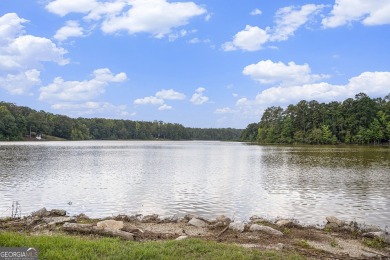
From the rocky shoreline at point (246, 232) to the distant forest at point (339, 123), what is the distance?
4826 inches

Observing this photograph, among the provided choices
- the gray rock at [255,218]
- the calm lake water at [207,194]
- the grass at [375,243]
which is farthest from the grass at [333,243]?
the calm lake water at [207,194]

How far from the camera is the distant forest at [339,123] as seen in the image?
128 meters

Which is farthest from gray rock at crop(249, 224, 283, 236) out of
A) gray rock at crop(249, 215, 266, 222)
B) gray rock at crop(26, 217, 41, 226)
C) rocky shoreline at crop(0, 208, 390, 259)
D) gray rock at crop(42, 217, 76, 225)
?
gray rock at crop(26, 217, 41, 226)

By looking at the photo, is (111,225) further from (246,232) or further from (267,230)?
(267,230)

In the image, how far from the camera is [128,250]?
30.8 ft

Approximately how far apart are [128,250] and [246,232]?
5.47 metres

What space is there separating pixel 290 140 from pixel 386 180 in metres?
114

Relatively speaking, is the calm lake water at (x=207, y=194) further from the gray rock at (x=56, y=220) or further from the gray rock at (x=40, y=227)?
the gray rock at (x=40, y=227)

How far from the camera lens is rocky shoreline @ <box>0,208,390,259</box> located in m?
11.6

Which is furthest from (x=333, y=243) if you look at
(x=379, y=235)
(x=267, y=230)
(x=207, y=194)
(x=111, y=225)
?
(x=207, y=194)

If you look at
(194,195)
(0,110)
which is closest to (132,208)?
(194,195)

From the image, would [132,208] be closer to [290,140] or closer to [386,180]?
[386,180]

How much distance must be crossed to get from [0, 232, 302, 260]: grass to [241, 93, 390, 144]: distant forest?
128326 millimetres

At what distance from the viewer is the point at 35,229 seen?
1316cm
